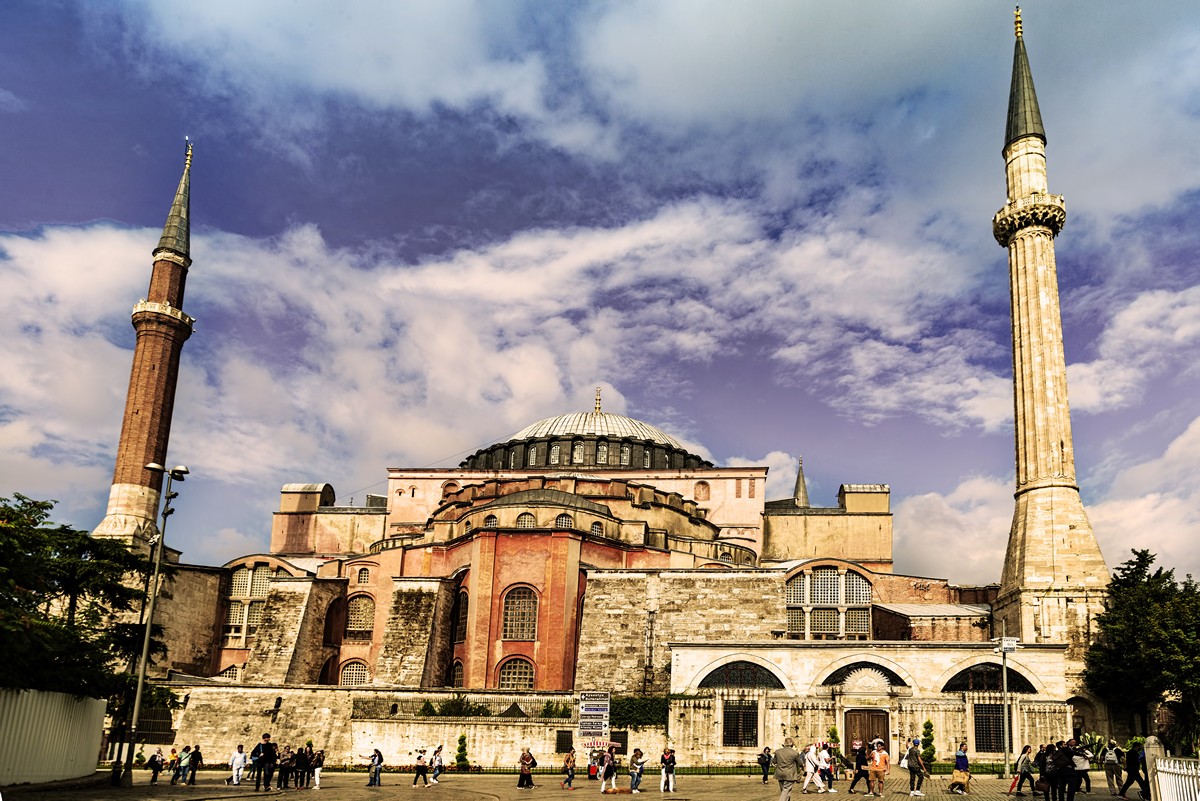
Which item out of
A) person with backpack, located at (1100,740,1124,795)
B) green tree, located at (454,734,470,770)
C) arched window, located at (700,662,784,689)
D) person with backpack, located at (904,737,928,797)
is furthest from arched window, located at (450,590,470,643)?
person with backpack, located at (1100,740,1124,795)

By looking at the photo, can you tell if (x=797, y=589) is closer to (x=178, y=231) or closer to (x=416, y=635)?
(x=416, y=635)

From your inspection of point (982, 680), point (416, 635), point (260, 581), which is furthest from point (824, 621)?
point (260, 581)

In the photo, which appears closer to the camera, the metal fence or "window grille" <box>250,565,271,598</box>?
the metal fence

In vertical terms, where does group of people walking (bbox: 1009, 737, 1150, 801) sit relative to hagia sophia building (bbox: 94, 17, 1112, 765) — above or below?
below

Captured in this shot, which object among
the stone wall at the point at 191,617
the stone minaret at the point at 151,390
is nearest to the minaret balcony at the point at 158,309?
the stone minaret at the point at 151,390

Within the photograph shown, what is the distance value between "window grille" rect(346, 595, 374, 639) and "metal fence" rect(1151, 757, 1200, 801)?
1345 inches

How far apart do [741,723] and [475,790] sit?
36.4ft

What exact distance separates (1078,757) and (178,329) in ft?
137

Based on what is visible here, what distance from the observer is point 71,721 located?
73.5 feet

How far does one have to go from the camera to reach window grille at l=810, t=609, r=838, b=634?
127 ft

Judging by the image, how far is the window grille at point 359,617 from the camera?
44.0 m

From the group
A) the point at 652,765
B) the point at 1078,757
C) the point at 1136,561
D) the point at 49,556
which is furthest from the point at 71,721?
the point at 1136,561

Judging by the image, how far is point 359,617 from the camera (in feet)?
146

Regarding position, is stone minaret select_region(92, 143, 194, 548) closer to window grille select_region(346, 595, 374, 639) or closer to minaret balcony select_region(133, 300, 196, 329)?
minaret balcony select_region(133, 300, 196, 329)
